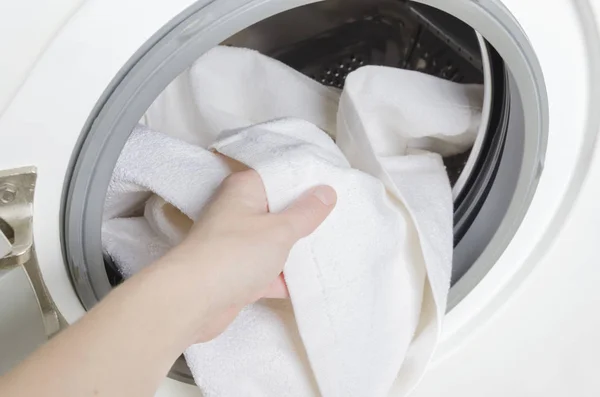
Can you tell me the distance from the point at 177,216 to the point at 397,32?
1.31 ft

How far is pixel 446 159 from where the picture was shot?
0.79m

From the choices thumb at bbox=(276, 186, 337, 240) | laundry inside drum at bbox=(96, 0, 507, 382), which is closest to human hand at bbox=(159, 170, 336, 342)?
thumb at bbox=(276, 186, 337, 240)

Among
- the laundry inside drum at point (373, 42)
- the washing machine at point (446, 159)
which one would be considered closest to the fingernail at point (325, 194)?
the washing machine at point (446, 159)

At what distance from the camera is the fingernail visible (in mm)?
520

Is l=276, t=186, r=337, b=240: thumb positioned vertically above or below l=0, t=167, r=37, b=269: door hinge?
above

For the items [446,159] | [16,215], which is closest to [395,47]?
[446,159]

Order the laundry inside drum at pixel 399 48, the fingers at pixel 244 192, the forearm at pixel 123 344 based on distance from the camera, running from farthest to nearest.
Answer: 1. the laundry inside drum at pixel 399 48
2. the fingers at pixel 244 192
3. the forearm at pixel 123 344

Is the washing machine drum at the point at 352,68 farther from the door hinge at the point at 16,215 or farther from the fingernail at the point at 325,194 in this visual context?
the fingernail at the point at 325,194

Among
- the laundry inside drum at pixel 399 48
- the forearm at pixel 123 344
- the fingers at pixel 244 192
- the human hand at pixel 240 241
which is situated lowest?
the forearm at pixel 123 344

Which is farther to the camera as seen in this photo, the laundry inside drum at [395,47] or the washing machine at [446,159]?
the laundry inside drum at [395,47]

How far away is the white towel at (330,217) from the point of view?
0.53 meters

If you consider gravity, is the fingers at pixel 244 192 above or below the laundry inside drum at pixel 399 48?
below

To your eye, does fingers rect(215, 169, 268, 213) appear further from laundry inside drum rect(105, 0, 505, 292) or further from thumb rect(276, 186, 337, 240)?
laundry inside drum rect(105, 0, 505, 292)

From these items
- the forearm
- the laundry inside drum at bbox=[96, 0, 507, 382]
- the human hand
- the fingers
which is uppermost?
the laundry inside drum at bbox=[96, 0, 507, 382]
